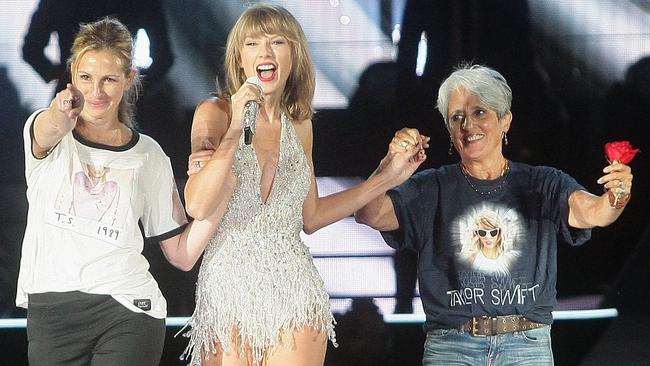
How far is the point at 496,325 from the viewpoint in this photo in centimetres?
334

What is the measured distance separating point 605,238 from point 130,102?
2.04 metres

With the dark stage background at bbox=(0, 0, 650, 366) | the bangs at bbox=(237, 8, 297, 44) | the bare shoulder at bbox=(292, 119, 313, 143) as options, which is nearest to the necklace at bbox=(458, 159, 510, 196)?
the dark stage background at bbox=(0, 0, 650, 366)

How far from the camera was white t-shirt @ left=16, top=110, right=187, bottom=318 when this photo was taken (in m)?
3.03

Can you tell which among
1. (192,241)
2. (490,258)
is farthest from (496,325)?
(192,241)

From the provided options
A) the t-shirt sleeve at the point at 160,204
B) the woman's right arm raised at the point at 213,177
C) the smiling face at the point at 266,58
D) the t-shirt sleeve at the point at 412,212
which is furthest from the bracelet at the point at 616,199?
the t-shirt sleeve at the point at 160,204

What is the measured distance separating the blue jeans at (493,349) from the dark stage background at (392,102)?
0.71m

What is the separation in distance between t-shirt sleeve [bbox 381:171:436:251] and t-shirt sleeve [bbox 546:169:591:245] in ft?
1.41

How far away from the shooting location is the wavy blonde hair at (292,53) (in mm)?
3018

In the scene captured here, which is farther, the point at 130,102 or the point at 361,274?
the point at 361,274

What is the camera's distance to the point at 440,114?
13.2 ft

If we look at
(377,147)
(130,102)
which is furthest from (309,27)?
(130,102)

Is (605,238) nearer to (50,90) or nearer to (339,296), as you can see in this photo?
(339,296)

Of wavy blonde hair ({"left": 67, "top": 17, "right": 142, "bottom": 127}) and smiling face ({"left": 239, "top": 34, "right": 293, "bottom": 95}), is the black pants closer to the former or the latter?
wavy blonde hair ({"left": 67, "top": 17, "right": 142, "bottom": 127})

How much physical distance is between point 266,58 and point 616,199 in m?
1.25
